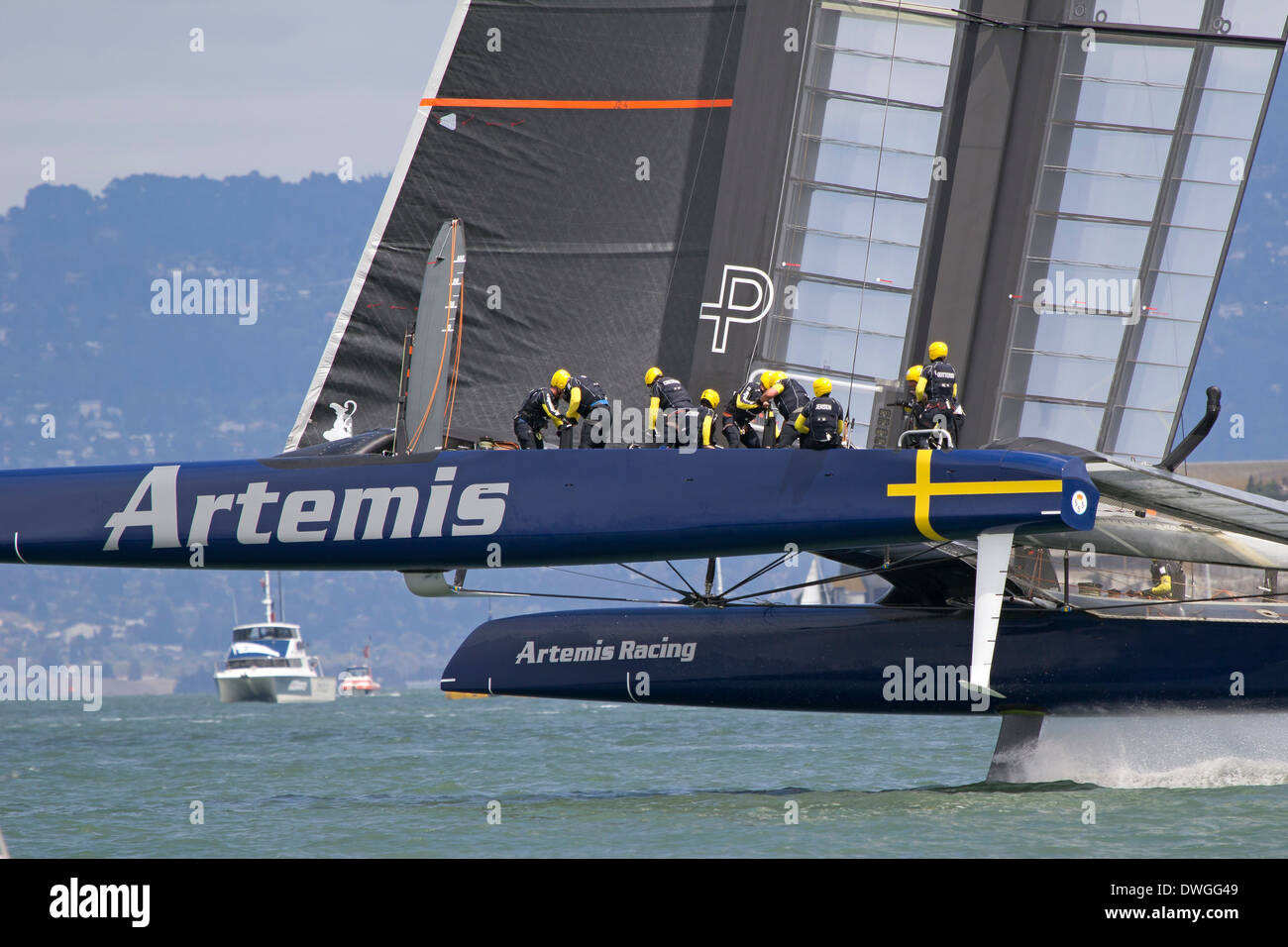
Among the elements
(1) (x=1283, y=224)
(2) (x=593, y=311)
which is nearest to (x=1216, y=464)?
(2) (x=593, y=311)

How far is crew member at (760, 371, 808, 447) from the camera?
8.25 metres

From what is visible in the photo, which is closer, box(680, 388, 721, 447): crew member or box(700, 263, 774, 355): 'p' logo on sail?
box(680, 388, 721, 447): crew member

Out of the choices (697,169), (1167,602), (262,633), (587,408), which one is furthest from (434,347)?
(262,633)

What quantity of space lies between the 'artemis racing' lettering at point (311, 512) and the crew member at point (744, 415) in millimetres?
1430

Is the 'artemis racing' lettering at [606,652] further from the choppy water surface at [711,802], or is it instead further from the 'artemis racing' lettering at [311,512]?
the 'artemis racing' lettering at [311,512]

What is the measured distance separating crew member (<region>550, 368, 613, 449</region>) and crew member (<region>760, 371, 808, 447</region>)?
88 centimetres

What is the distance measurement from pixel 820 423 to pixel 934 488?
0.65 meters

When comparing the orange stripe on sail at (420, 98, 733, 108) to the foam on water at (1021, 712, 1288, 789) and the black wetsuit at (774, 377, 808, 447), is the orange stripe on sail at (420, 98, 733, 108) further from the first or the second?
the foam on water at (1021, 712, 1288, 789)

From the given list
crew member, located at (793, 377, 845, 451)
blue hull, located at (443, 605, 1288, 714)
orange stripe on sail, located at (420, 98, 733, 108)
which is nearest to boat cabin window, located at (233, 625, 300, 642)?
blue hull, located at (443, 605, 1288, 714)

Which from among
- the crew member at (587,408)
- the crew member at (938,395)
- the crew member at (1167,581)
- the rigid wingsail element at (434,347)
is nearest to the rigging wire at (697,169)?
the crew member at (587,408)

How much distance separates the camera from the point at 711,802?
8992 millimetres

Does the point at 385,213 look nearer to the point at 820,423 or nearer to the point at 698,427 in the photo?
the point at 698,427

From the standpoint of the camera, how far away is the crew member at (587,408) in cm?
839
